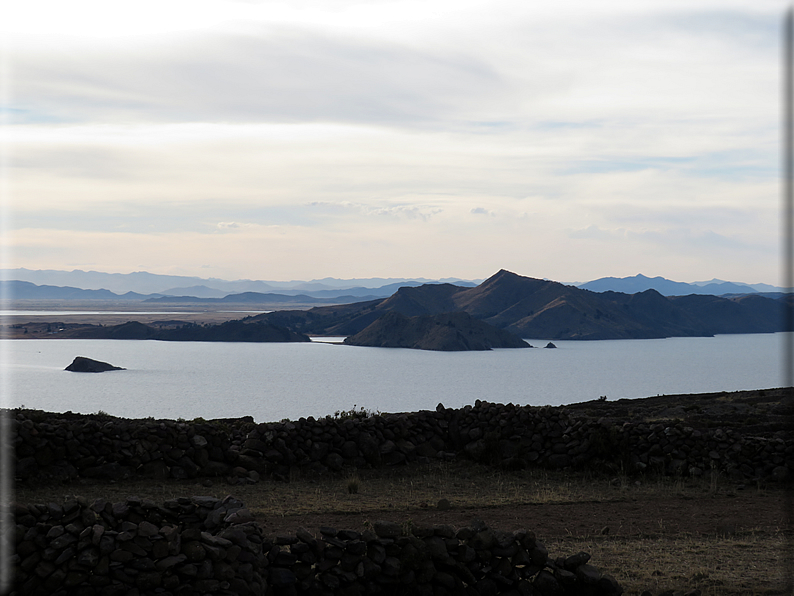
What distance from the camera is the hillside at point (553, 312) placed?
159 meters

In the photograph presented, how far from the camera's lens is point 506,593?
7.00 meters

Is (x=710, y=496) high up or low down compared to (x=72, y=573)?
down

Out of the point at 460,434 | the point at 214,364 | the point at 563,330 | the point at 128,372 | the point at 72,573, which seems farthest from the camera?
the point at 563,330

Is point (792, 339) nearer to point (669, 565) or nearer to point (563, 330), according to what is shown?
point (669, 565)

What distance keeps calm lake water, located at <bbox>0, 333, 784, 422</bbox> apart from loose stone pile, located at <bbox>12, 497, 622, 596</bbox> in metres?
44.0

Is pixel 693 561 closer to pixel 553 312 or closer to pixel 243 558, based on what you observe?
pixel 243 558

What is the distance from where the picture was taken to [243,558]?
6.51 meters

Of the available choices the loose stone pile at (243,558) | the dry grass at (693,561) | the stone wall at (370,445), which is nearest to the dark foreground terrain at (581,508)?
the dry grass at (693,561)

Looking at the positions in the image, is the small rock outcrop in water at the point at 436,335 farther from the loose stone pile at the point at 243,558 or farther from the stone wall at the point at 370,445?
the loose stone pile at the point at 243,558

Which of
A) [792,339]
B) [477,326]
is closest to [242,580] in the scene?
[792,339]

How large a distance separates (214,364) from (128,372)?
15.7 metres

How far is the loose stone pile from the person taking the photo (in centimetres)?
614

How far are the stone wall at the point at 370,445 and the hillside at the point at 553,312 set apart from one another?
133482 millimetres

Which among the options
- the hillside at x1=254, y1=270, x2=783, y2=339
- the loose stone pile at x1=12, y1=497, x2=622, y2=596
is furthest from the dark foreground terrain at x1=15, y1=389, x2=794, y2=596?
the hillside at x1=254, y1=270, x2=783, y2=339
